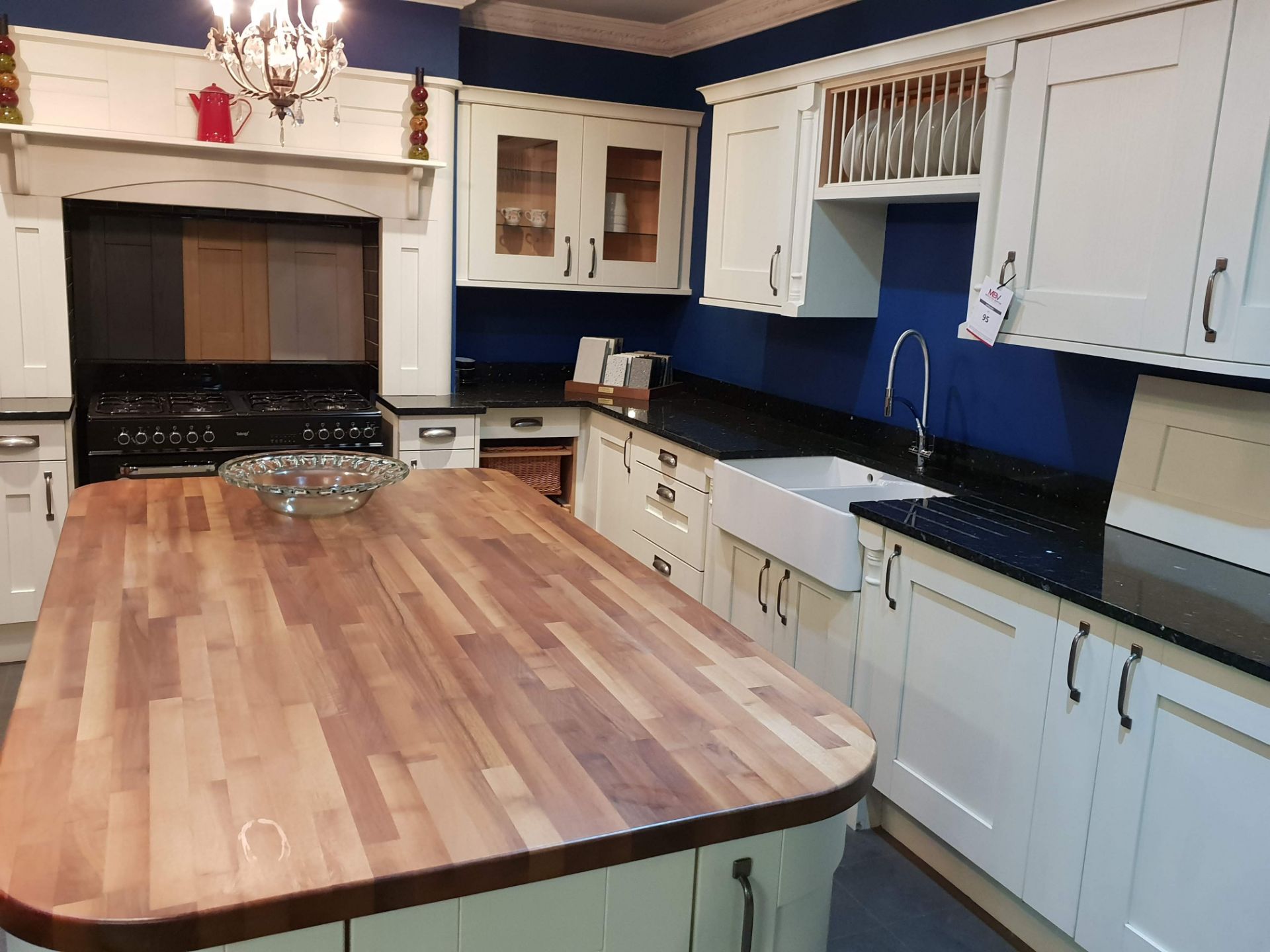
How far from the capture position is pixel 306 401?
4.44 metres

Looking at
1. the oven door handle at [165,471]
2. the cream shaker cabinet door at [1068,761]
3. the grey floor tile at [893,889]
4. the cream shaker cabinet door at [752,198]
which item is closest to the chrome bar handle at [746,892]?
the cream shaker cabinet door at [1068,761]

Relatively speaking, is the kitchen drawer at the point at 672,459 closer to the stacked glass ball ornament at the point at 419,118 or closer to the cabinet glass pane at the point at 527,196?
the cabinet glass pane at the point at 527,196

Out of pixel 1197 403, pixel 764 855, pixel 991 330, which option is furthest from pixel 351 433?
pixel 764 855

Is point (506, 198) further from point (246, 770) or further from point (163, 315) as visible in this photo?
point (246, 770)

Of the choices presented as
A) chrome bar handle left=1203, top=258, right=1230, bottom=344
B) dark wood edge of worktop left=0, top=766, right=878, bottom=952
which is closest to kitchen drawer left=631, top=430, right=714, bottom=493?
chrome bar handle left=1203, top=258, right=1230, bottom=344

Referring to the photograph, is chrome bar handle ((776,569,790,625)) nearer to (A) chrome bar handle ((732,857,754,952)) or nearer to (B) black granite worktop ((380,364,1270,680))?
(B) black granite worktop ((380,364,1270,680))

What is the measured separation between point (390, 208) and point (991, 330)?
264cm

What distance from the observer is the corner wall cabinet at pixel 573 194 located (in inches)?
183

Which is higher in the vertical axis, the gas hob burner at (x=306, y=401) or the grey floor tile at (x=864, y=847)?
the gas hob burner at (x=306, y=401)

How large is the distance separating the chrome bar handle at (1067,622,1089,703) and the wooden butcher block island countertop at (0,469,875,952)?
2.70ft

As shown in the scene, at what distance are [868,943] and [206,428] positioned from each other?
2956 mm

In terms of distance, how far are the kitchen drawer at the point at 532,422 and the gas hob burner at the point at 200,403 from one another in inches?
40.8

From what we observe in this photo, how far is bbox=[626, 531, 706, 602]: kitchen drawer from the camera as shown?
3.79 meters

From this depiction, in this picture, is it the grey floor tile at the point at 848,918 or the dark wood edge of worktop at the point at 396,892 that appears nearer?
the dark wood edge of worktop at the point at 396,892
